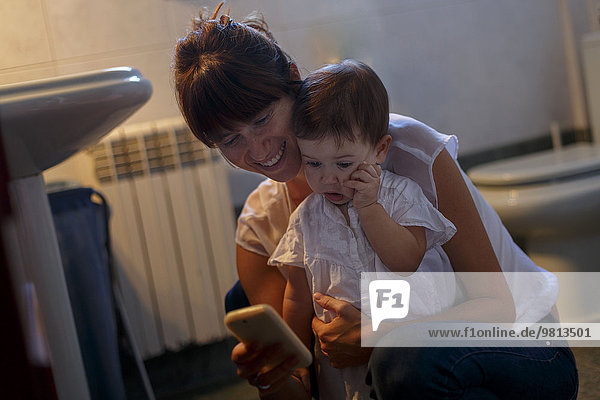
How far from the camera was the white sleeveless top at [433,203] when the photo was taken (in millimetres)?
756

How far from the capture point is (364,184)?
26.7 inches

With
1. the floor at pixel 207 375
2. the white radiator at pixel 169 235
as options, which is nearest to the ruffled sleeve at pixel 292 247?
the floor at pixel 207 375

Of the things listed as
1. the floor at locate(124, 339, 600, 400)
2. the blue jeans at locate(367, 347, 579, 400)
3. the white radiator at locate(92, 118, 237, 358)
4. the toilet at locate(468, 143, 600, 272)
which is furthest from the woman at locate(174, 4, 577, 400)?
the white radiator at locate(92, 118, 237, 358)

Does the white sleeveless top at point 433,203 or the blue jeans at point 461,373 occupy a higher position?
the white sleeveless top at point 433,203

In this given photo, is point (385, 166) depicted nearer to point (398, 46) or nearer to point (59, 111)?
point (59, 111)

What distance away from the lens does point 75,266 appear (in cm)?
113

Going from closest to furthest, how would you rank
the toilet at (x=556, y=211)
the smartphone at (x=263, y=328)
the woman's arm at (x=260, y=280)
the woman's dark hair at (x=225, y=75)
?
the smartphone at (x=263, y=328) → the woman's dark hair at (x=225, y=75) → the woman's arm at (x=260, y=280) → the toilet at (x=556, y=211)

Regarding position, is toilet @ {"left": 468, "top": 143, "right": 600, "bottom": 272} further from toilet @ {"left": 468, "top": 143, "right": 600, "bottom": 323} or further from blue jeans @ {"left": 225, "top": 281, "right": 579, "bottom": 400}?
blue jeans @ {"left": 225, "top": 281, "right": 579, "bottom": 400}

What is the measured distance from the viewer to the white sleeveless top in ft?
2.48

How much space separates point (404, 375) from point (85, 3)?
72 cm

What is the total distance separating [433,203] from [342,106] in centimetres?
17

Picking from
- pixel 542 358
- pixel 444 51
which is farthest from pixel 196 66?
pixel 444 51

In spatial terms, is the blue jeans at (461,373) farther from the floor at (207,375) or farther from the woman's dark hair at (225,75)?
the woman's dark hair at (225,75)

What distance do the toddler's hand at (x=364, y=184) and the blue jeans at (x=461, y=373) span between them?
6.5 inches
